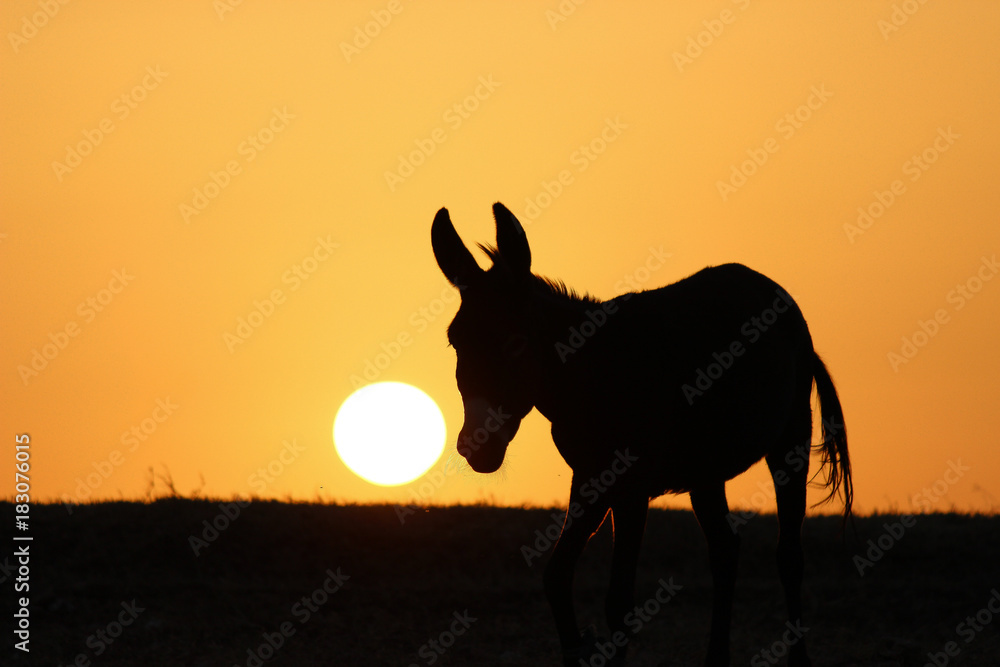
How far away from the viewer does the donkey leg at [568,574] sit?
20.2 ft

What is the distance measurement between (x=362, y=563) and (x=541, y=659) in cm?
320

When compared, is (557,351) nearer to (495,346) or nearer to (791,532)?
(495,346)

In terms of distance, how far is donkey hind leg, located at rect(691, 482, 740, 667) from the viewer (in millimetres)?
7316

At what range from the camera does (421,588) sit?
35.3ft

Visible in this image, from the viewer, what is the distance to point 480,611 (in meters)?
10.3

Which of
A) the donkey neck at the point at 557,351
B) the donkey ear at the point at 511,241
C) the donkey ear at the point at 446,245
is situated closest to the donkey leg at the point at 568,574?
the donkey neck at the point at 557,351

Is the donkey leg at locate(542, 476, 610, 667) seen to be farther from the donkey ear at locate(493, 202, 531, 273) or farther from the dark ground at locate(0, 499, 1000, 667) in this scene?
the dark ground at locate(0, 499, 1000, 667)

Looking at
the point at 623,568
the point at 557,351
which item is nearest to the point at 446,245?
the point at 557,351

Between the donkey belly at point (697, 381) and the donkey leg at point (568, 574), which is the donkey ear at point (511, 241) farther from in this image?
the donkey leg at point (568, 574)

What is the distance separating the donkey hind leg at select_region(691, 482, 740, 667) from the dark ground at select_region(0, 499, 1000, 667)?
4.78 feet

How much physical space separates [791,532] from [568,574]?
2893 millimetres

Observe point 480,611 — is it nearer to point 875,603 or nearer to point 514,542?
point 514,542

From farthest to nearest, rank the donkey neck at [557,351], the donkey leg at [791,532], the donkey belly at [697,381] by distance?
the donkey leg at [791,532] → the donkey belly at [697,381] → the donkey neck at [557,351]

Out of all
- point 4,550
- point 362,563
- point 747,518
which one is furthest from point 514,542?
point 4,550
